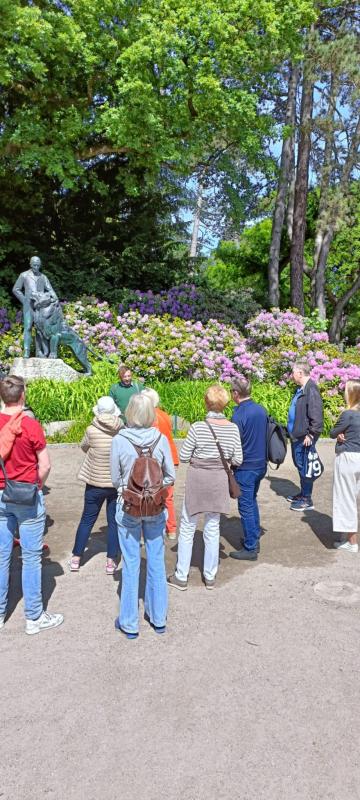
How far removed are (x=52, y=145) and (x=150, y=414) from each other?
12.6 m

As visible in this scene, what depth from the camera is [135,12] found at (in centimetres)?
1368

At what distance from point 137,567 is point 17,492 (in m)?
0.92

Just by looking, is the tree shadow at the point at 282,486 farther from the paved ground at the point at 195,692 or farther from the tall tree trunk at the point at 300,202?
the tall tree trunk at the point at 300,202

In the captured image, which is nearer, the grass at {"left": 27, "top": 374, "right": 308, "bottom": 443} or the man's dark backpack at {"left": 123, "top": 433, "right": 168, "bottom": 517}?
the man's dark backpack at {"left": 123, "top": 433, "right": 168, "bottom": 517}

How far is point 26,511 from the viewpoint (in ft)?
12.4

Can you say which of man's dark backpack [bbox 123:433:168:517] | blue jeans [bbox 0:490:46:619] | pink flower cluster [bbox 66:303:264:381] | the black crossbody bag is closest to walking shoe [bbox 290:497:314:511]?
man's dark backpack [bbox 123:433:168:517]

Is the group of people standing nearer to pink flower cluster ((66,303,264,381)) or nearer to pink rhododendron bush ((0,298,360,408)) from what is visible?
pink rhododendron bush ((0,298,360,408))

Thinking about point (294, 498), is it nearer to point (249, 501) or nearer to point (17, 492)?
point (249, 501)

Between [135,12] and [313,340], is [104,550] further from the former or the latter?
[135,12]

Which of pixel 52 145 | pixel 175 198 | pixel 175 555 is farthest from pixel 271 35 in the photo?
pixel 175 555

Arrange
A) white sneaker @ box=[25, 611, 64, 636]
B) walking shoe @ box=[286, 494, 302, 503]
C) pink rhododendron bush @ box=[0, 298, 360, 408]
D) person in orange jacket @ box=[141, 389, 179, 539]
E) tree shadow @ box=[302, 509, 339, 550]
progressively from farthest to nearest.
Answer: pink rhododendron bush @ box=[0, 298, 360, 408], walking shoe @ box=[286, 494, 302, 503], tree shadow @ box=[302, 509, 339, 550], person in orange jacket @ box=[141, 389, 179, 539], white sneaker @ box=[25, 611, 64, 636]

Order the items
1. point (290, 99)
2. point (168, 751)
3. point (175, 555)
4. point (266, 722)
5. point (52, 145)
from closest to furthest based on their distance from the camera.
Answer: point (168, 751) < point (266, 722) < point (175, 555) < point (52, 145) < point (290, 99)

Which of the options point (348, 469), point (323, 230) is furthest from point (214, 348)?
point (323, 230)

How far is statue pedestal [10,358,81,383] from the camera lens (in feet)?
36.7
